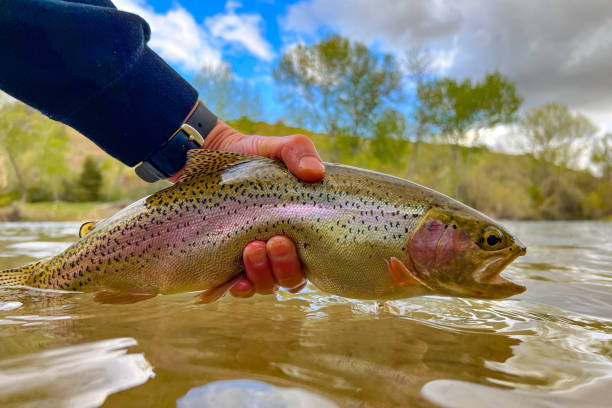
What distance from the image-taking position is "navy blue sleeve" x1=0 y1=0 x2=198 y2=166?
2490mm

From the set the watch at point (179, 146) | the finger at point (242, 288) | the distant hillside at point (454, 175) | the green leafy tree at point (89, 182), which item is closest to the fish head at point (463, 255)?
the finger at point (242, 288)

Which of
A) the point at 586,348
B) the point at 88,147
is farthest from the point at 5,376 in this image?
the point at 88,147

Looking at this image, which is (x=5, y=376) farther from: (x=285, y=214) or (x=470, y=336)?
(x=470, y=336)

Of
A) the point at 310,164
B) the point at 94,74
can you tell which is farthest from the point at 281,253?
the point at 94,74

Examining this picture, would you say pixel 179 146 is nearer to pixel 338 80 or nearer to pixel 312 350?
pixel 312 350

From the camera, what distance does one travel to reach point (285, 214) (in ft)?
7.46

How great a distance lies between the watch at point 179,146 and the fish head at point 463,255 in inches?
69.2

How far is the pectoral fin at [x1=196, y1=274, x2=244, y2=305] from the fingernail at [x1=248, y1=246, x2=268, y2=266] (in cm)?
19

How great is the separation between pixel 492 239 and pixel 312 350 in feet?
3.83

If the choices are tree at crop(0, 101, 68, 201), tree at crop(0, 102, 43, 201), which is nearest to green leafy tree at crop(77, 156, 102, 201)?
tree at crop(0, 101, 68, 201)

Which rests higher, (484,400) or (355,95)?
(355,95)

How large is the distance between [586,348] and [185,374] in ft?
5.65

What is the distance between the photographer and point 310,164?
2.31 m

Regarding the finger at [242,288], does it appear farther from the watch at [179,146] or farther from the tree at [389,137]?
the tree at [389,137]
